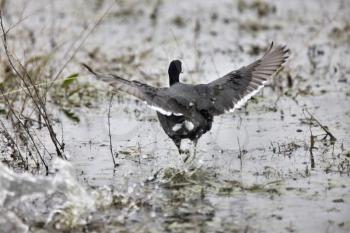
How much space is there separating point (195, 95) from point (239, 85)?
1.74 ft

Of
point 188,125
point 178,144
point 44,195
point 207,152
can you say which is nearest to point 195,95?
point 188,125

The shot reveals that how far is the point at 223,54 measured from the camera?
10.6 meters

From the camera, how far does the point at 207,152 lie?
6.31 meters

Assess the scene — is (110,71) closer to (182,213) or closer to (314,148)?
(314,148)

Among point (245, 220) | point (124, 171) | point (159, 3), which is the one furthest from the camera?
point (159, 3)

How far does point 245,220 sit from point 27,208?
4.32ft

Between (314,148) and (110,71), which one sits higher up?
(110,71)

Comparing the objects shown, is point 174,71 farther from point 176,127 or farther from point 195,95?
point 176,127

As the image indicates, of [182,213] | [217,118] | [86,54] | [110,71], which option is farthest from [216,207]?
[86,54]

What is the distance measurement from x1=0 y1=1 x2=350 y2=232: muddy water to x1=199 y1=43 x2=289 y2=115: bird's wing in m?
0.43

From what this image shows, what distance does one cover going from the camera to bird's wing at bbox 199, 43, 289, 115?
6.01 meters

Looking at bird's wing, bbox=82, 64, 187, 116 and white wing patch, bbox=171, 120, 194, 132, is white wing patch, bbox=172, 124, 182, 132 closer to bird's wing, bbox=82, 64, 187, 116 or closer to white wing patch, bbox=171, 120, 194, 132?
white wing patch, bbox=171, 120, 194, 132

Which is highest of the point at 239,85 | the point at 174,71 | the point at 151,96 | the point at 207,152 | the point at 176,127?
the point at 174,71

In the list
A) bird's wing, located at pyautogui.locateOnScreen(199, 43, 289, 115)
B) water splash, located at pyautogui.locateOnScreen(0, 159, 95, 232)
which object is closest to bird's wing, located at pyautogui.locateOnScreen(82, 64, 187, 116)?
bird's wing, located at pyautogui.locateOnScreen(199, 43, 289, 115)
